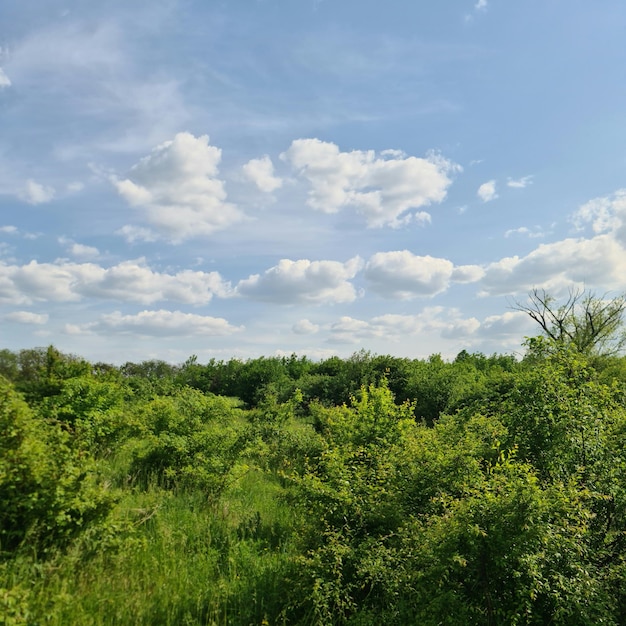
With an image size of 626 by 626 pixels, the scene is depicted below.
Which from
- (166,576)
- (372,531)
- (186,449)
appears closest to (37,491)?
(166,576)

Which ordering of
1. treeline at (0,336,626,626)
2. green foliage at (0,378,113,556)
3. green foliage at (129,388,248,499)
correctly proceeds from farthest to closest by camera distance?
green foliage at (129,388,248,499) → green foliage at (0,378,113,556) → treeline at (0,336,626,626)

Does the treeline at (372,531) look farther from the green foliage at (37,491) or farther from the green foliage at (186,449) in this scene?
the green foliage at (186,449)

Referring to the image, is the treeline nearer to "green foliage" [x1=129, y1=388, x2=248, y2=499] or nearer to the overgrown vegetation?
the overgrown vegetation

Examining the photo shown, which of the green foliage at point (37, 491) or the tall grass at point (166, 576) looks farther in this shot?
the green foliage at point (37, 491)

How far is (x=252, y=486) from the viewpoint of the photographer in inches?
432

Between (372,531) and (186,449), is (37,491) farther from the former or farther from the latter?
(186,449)

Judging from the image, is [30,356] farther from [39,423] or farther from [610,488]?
[610,488]

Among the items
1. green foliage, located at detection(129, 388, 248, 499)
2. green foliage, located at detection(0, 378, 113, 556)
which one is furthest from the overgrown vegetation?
green foliage, located at detection(129, 388, 248, 499)

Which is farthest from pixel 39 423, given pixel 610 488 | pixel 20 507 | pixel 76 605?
pixel 610 488

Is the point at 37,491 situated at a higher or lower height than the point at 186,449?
higher

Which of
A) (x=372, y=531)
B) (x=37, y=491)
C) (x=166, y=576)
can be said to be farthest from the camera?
(x=372, y=531)

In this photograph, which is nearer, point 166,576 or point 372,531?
point 166,576

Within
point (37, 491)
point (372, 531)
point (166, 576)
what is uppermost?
point (37, 491)

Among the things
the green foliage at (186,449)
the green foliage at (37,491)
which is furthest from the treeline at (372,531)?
the green foliage at (186,449)
